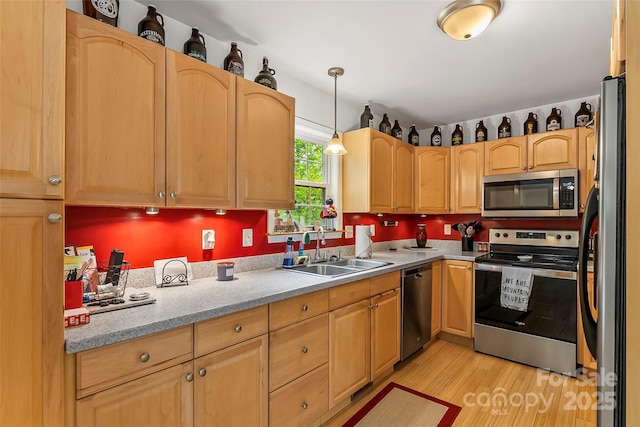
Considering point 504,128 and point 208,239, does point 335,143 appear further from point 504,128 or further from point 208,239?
point 504,128

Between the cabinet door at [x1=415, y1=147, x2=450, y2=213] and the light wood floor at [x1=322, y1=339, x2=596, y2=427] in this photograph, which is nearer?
the light wood floor at [x1=322, y1=339, x2=596, y2=427]

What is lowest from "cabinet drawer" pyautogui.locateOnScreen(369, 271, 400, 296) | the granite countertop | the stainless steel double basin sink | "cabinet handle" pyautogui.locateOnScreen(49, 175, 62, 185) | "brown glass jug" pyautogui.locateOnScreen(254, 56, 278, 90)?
"cabinet drawer" pyautogui.locateOnScreen(369, 271, 400, 296)

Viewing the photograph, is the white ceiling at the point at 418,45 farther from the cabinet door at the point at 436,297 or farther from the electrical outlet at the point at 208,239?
the cabinet door at the point at 436,297

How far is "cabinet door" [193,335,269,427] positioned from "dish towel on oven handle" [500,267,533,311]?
2.25m

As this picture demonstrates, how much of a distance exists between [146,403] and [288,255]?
1383 mm

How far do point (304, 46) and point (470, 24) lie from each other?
1.03 meters

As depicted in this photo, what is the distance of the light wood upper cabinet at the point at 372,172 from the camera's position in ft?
9.64

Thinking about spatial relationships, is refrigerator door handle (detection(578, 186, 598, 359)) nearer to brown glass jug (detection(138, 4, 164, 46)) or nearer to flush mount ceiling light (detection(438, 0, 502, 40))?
flush mount ceiling light (detection(438, 0, 502, 40))

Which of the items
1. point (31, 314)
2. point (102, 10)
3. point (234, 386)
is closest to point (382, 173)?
point (234, 386)

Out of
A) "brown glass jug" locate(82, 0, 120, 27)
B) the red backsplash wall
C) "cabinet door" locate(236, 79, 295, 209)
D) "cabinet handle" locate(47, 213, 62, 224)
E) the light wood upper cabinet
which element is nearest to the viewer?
"cabinet handle" locate(47, 213, 62, 224)

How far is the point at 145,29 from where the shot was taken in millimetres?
1537

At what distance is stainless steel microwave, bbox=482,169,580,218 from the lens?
280 centimetres

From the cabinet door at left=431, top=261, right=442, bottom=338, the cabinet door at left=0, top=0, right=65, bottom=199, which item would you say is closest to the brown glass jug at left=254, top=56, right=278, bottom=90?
the cabinet door at left=0, top=0, right=65, bottom=199

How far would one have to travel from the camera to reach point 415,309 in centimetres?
277
